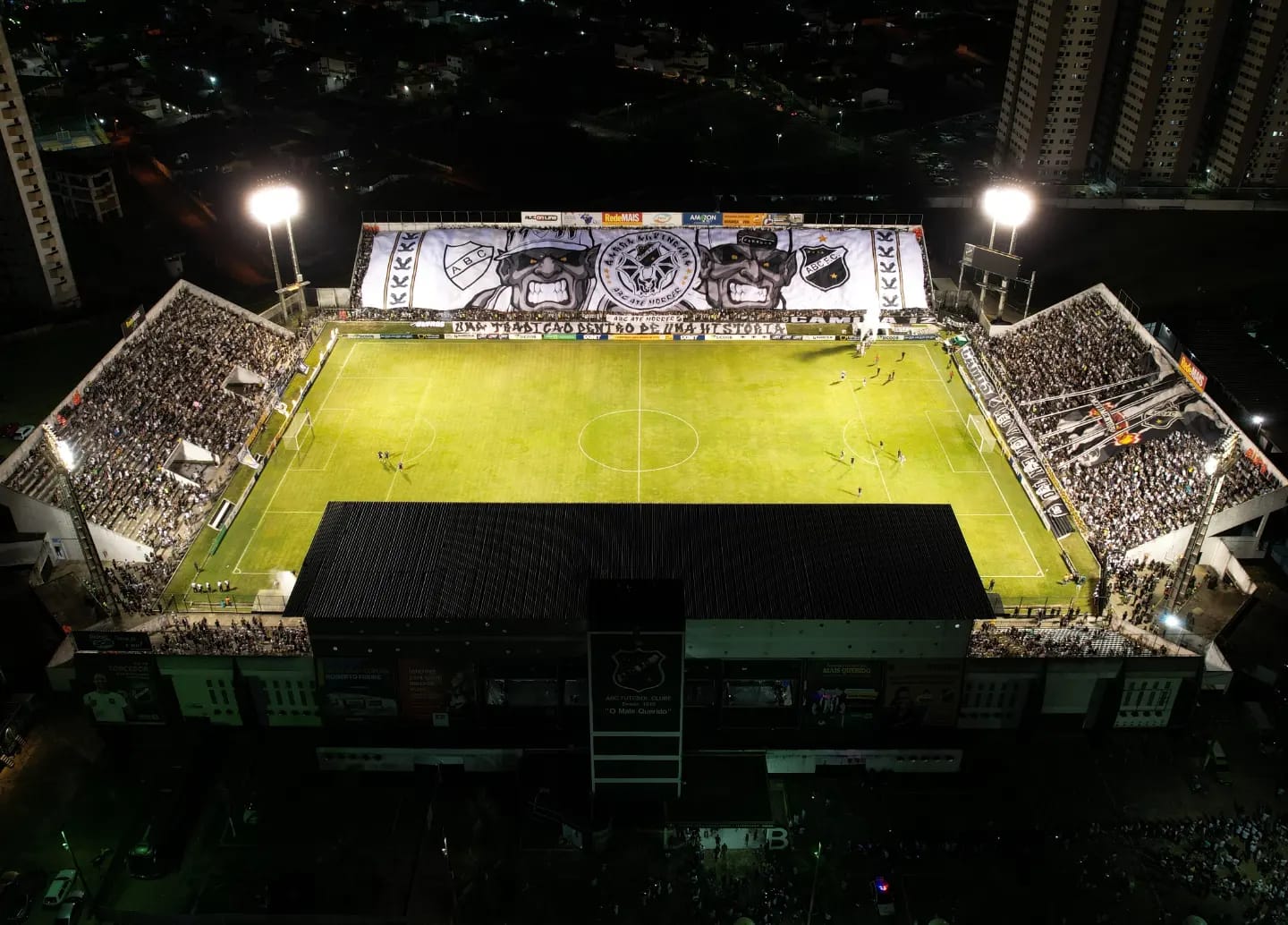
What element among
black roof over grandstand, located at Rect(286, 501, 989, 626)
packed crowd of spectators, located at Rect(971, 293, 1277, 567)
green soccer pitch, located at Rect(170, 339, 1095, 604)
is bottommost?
green soccer pitch, located at Rect(170, 339, 1095, 604)

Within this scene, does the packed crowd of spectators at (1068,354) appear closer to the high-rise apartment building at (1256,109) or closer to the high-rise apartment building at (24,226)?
the high-rise apartment building at (1256,109)

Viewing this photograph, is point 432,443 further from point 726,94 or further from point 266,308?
point 726,94

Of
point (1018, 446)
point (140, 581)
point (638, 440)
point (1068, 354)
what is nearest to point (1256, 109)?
point (1068, 354)

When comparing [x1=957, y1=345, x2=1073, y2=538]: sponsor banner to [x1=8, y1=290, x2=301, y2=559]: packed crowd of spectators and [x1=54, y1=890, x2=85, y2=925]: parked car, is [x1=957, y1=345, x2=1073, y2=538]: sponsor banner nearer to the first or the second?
[x1=8, y1=290, x2=301, y2=559]: packed crowd of spectators

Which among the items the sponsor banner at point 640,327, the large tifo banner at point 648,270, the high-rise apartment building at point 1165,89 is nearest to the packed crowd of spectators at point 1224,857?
the large tifo banner at point 648,270

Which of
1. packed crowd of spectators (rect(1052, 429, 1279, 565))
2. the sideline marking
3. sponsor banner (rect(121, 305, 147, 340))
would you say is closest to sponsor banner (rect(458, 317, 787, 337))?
the sideline marking

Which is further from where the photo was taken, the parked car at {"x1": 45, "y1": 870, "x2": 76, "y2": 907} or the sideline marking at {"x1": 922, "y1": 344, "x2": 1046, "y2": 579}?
the sideline marking at {"x1": 922, "y1": 344, "x2": 1046, "y2": 579}
